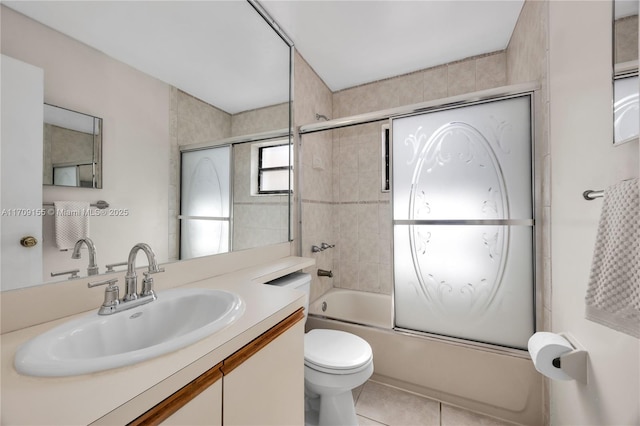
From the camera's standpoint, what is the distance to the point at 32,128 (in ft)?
2.40

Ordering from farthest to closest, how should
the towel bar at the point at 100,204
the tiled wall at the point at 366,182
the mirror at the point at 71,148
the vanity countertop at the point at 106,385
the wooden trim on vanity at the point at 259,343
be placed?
the tiled wall at the point at 366,182, the towel bar at the point at 100,204, the mirror at the point at 71,148, the wooden trim on vanity at the point at 259,343, the vanity countertop at the point at 106,385

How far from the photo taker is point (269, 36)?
1776 mm

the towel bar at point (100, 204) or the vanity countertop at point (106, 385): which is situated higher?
the towel bar at point (100, 204)

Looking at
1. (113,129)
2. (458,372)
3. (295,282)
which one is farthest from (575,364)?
(113,129)

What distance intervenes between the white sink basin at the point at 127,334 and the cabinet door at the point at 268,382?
0.12m

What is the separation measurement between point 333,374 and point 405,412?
65 cm

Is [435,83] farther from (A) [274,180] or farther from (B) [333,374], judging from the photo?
(B) [333,374]

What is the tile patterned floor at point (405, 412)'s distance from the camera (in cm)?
146

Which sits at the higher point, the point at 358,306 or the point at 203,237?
the point at 203,237

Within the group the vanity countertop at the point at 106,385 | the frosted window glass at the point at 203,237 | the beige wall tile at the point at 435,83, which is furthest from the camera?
the beige wall tile at the point at 435,83

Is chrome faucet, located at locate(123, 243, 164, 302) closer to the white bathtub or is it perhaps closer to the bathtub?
Answer: the bathtub

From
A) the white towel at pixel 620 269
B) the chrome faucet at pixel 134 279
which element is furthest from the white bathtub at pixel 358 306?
the white towel at pixel 620 269

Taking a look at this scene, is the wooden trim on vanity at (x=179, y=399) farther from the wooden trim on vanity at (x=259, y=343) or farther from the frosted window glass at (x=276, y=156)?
the frosted window glass at (x=276, y=156)

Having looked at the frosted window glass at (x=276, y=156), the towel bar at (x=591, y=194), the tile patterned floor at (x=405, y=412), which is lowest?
the tile patterned floor at (x=405, y=412)
